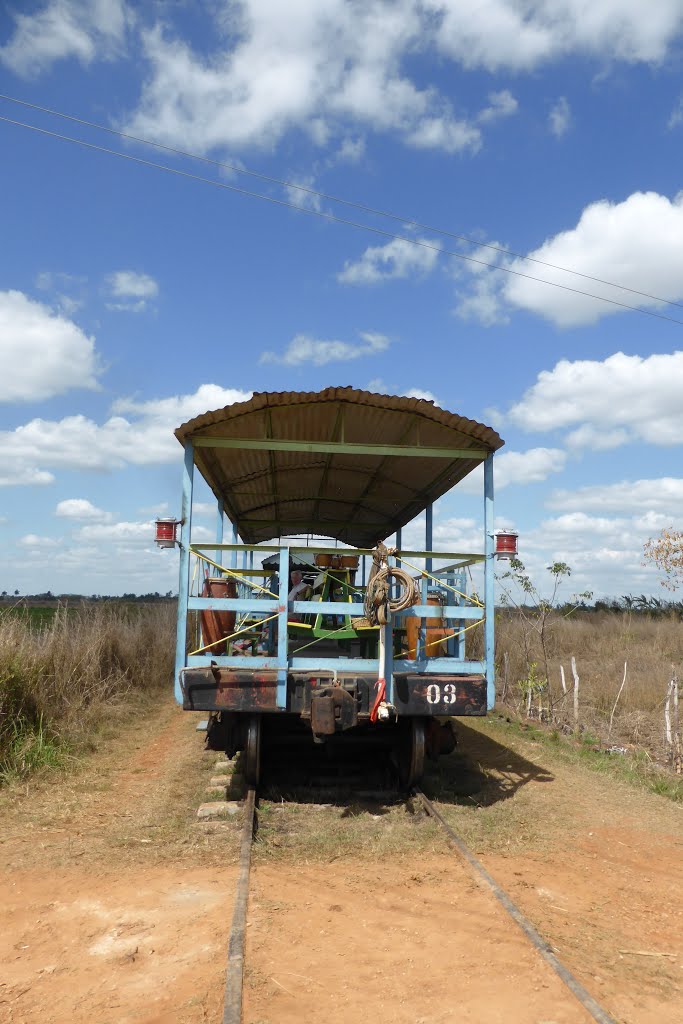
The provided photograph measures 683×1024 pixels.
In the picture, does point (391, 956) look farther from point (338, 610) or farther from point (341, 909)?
point (338, 610)

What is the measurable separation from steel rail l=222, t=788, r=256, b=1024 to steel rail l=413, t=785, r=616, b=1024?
1.45 m

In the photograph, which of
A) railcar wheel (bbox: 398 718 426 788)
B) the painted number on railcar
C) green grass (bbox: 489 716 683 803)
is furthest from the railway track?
green grass (bbox: 489 716 683 803)

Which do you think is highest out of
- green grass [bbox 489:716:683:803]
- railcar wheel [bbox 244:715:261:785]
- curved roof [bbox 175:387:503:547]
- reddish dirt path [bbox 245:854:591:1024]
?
curved roof [bbox 175:387:503:547]

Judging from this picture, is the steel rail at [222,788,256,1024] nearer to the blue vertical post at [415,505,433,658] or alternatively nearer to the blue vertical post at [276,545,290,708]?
the blue vertical post at [276,545,290,708]

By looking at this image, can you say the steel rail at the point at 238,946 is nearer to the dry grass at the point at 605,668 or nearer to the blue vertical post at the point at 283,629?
the blue vertical post at the point at 283,629

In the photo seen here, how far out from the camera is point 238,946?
12.0 ft

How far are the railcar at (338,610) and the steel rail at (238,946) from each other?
117cm

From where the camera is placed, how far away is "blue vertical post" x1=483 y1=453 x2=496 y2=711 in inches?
Answer: 253

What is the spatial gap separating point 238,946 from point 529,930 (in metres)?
1.51

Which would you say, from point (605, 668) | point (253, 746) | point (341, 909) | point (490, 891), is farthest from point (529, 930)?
point (605, 668)

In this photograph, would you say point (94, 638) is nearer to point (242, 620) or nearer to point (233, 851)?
point (242, 620)

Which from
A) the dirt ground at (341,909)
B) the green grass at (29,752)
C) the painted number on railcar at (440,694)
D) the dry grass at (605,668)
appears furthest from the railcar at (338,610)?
the dry grass at (605,668)

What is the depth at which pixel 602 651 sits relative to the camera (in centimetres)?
2097

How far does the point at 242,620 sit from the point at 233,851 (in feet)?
13.0
